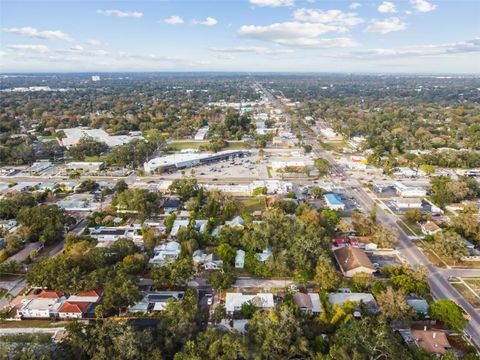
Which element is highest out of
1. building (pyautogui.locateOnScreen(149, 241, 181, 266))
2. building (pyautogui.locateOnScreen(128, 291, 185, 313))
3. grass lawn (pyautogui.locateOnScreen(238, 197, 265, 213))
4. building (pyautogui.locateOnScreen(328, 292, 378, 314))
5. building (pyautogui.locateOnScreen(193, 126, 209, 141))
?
building (pyautogui.locateOnScreen(193, 126, 209, 141))

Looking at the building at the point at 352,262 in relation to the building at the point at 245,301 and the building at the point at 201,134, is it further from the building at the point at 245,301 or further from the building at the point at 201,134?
the building at the point at 201,134

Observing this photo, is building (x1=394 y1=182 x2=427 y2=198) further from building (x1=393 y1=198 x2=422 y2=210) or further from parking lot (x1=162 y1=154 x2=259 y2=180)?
parking lot (x1=162 y1=154 x2=259 y2=180)

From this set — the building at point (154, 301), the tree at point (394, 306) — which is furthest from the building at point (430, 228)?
the building at point (154, 301)

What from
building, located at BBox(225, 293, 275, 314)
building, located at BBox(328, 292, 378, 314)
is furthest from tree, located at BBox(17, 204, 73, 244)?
building, located at BBox(328, 292, 378, 314)

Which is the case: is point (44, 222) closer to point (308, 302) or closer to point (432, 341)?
point (308, 302)

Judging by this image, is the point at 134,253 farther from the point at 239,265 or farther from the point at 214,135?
the point at 214,135

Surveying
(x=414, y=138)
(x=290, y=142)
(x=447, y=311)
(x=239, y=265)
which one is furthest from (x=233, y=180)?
(x=414, y=138)
